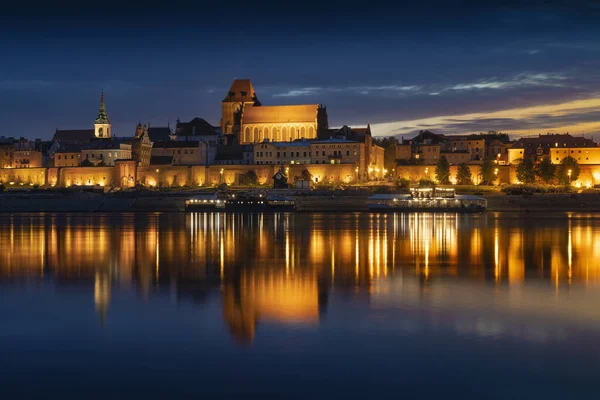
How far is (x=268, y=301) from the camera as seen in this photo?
1416 centimetres

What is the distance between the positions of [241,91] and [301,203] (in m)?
43.5

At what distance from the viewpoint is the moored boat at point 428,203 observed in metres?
56.9

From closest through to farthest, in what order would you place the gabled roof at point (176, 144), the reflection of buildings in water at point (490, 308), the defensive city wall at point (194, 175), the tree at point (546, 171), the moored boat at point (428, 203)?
the reflection of buildings in water at point (490, 308) < the moored boat at point (428, 203) < the tree at point (546, 171) < the defensive city wall at point (194, 175) < the gabled roof at point (176, 144)

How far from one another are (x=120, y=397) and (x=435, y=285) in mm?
9238

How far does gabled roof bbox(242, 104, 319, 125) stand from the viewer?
93375 mm

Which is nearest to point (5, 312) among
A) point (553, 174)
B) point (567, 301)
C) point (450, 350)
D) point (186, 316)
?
point (186, 316)

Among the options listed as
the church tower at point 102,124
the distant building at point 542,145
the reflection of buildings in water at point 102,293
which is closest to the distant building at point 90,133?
the church tower at point 102,124

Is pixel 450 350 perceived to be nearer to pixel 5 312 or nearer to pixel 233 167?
pixel 5 312

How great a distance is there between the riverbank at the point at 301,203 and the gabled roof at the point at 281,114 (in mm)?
29693

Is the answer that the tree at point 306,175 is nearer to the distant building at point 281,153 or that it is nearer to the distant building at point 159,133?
the distant building at point 281,153

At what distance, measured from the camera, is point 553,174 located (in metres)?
76.8

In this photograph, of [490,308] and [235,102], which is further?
[235,102]

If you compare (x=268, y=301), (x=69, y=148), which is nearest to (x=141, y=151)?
(x=69, y=148)

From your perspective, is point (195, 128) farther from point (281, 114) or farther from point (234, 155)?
point (234, 155)
